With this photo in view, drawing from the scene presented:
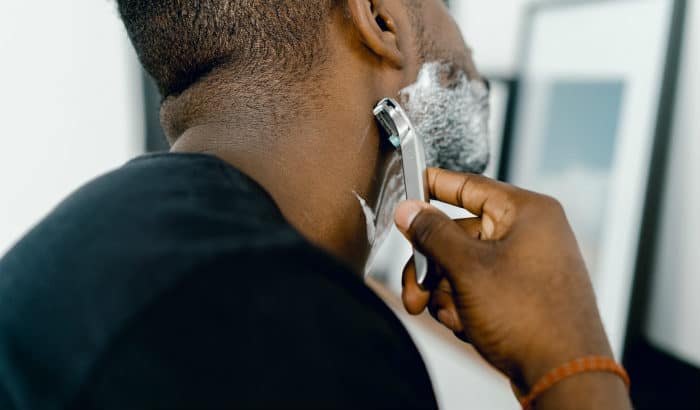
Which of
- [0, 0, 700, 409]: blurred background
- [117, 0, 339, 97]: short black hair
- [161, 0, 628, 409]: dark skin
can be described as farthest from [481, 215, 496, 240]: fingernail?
[0, 0, 700, 409]: blurred background

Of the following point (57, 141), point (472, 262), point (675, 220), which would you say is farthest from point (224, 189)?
point (57, 141)

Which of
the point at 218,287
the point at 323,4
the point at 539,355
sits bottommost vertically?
the point at 539,355

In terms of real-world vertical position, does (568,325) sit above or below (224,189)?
below

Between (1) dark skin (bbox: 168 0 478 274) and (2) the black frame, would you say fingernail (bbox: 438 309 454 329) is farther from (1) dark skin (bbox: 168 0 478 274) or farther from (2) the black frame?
(2) the black frame

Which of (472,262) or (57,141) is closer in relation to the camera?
(472,262)

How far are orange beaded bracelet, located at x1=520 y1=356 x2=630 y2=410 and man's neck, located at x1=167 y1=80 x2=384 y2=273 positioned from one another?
0.23 m

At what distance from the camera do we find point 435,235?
494mm

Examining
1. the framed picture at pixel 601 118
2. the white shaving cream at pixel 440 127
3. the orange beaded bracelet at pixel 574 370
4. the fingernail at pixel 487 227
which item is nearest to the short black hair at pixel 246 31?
the white shaving cream at pixel 440 127

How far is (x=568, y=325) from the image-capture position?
0.48 m

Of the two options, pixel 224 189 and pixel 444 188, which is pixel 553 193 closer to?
pixel 444 188

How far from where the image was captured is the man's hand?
1.56 feet

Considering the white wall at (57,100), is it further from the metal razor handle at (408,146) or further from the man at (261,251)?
the metal razor handle at (408,146)

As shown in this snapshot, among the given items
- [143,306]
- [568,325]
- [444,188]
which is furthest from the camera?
[444,188]

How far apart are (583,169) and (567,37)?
247 millimetres
